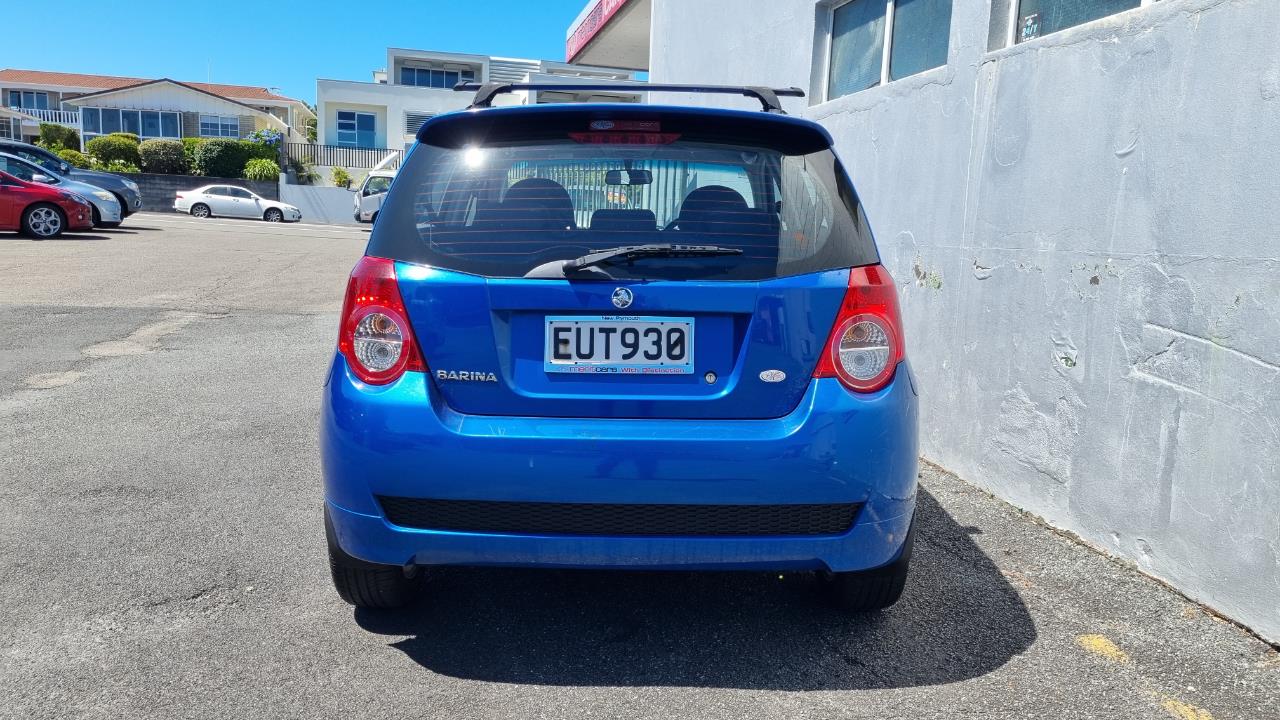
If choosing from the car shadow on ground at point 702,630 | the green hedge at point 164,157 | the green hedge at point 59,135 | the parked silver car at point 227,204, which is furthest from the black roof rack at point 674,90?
the green hedge at point 59,135

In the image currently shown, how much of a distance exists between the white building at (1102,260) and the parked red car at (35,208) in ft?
55.0

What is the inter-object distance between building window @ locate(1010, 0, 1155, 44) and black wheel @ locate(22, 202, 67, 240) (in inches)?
706

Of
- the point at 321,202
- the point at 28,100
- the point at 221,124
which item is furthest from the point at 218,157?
the point at 28,100

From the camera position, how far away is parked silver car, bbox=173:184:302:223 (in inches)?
1474

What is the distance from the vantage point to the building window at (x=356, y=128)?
51000 millimetres

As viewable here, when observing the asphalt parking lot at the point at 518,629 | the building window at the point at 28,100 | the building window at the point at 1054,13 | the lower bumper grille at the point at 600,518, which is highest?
the building window at the point at 28,100

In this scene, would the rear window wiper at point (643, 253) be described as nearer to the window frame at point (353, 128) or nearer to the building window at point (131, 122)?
the window frame at point (353, 128)

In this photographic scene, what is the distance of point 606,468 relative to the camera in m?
2.55

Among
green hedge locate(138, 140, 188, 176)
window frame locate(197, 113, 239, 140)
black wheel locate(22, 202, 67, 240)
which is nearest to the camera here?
black wheel locate(22, 202, 67, 240)

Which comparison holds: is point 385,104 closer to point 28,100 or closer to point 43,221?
point 43,221

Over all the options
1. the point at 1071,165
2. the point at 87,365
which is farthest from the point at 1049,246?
the point at 87,365

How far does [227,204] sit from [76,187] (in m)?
19.1

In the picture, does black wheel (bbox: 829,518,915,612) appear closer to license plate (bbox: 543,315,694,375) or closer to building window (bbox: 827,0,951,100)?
license plate (bbox: 543,315,694,375)

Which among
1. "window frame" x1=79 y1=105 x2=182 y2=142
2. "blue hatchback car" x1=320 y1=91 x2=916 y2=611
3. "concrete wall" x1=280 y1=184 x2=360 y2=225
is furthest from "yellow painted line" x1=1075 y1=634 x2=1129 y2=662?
"window frame" x1=79 y1=105 x2=182 y2=142
